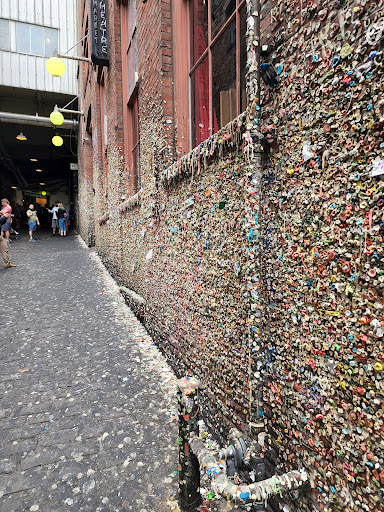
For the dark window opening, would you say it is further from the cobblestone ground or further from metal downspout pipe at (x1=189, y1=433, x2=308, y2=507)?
the cobblestone ground

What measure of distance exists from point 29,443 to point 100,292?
163 inches

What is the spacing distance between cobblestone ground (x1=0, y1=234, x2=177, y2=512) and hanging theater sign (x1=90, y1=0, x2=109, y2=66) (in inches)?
231

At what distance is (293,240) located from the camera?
5.03 ft

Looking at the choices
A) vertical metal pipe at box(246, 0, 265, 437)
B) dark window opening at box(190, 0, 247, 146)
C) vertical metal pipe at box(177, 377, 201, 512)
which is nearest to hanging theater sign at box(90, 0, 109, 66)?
dark window opening at box(190, 0, 247, 146)

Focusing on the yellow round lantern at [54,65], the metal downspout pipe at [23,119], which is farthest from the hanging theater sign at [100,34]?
the metal downspout pipe at [23,119]

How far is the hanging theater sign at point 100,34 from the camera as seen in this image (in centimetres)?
695

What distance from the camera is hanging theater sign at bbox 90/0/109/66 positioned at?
6946mm

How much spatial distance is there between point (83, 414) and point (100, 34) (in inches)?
310

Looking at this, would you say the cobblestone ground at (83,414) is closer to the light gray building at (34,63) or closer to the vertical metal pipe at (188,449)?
the vertical metal pipe at (188,449)

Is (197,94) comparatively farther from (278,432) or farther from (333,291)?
(278,432)

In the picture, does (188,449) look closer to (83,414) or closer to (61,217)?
(83,414)

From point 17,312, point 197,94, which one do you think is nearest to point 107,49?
point 197,94

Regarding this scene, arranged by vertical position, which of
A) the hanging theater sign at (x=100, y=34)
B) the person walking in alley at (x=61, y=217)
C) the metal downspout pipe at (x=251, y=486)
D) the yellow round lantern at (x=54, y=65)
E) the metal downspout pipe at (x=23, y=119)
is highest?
the metal downspout pipe at (x=23, y=119)

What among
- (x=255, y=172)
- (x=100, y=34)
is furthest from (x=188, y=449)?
(x=100, y=34)
